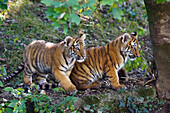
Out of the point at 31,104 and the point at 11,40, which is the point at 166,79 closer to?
the point at 31,104

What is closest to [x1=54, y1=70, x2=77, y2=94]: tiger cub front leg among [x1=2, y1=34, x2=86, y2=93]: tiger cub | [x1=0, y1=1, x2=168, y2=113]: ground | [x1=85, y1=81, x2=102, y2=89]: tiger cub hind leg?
[x1=2, y1=34, x2=86, y2=93]: tiger cub

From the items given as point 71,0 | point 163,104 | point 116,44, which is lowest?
point 163,104

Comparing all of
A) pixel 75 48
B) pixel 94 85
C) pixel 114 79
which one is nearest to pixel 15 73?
pixel 75 48

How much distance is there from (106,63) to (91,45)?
2013 mm

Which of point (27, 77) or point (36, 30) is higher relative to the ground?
point (36, 30)

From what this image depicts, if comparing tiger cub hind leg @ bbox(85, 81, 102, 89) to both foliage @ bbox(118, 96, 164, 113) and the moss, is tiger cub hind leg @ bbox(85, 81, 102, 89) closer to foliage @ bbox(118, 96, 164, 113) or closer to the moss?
foliage @ bbox(118, 96, 164, 113)

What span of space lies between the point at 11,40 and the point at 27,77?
161cm

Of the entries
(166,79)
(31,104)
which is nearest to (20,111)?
(31,104)

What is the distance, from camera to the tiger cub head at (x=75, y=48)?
4.64m

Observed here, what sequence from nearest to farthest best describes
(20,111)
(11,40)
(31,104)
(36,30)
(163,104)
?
(20,111) → (31,104) → (163,104) → (11,40) → (36,30)

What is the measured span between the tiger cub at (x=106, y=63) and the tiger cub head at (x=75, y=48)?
331mm

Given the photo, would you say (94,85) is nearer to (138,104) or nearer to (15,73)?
(138,104)

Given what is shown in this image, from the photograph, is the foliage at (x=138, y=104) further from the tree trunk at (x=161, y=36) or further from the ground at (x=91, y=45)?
the tree trunk at (x=161, y=36)

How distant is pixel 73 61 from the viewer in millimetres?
4742
